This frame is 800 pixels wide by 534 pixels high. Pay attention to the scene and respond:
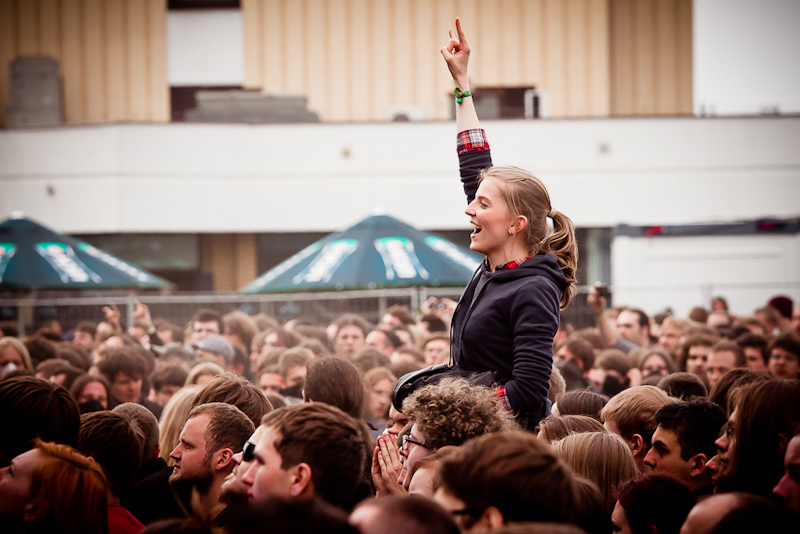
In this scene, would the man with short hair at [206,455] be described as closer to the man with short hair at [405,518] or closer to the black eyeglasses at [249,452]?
the black eyeglasses at [249,452]

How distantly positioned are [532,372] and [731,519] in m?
0.91

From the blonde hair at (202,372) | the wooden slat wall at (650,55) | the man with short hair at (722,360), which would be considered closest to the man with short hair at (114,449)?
the blonde hair at (202,372)

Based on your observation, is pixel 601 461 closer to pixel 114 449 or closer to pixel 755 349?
pixel 114 449

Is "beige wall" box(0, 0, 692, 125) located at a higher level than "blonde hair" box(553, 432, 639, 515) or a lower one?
higher

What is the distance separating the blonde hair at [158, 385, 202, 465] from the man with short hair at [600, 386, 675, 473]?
2293 millimetres

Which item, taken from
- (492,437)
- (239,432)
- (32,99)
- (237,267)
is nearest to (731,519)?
(492,437)

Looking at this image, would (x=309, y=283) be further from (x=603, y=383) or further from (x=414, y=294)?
(x=603, y=383)

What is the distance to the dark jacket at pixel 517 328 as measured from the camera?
123 inches

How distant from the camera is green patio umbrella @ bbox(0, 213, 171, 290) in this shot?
36.6ft

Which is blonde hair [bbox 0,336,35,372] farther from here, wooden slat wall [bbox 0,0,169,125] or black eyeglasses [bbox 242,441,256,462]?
wooden slat wall [bbox 0,0,169,125]

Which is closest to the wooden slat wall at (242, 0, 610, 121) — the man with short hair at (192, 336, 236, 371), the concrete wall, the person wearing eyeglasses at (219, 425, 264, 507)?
the concrete wall

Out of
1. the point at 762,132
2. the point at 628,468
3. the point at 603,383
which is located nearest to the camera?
the point at 628,468

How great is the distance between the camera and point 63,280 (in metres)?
11.2

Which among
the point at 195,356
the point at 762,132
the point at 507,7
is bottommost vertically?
the point at 195,356
